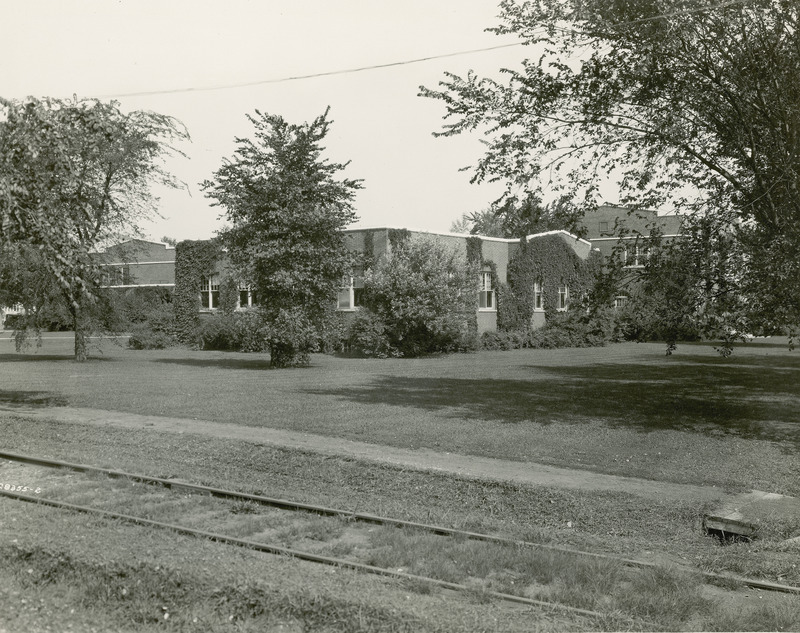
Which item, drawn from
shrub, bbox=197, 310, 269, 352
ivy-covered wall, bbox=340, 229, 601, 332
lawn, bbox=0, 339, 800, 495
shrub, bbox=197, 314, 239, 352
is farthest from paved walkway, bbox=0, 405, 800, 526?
shrub, bbox=197, 314, 239, 352

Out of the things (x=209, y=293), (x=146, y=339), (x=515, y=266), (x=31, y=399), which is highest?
(x=515, y=266)

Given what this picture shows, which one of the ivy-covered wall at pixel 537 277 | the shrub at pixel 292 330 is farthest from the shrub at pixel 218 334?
the ivy-covered wall at pixel 537 277

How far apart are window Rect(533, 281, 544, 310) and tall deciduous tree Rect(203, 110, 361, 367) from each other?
1863 centimetres

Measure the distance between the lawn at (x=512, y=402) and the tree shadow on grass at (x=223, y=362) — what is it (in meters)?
0.08

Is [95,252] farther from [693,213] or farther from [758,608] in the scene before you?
[758,608]

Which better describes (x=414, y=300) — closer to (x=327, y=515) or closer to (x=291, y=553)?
(x=327, y=515)

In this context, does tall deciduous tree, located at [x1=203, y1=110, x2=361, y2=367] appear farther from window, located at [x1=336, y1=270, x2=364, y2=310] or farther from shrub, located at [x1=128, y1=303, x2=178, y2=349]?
shrub, located at [x1=128, y1=303, x2=178, y2=349]

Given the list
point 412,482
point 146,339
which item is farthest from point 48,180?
point 146,339

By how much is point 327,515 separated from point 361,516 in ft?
1.38

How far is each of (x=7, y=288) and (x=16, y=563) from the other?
23.2 m

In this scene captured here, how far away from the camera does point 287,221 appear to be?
25344 mm

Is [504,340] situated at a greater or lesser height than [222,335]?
lesser

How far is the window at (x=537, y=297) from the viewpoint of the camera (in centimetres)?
4303

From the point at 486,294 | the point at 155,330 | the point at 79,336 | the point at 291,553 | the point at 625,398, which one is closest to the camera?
the point at 291,553
